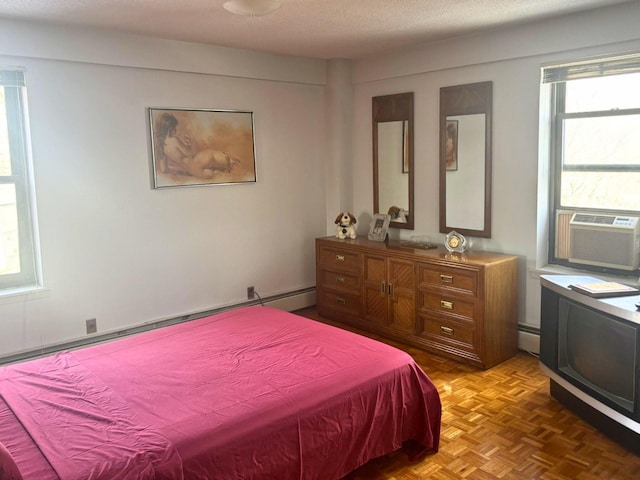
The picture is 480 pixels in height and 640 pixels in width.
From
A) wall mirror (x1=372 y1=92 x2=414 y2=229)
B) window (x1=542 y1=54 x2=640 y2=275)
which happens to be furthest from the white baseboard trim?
window (x1=542 y1=54 x2=640 y2=275)

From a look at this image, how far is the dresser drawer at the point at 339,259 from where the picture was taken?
4683 millimetres

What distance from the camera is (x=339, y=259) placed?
4.83 meters

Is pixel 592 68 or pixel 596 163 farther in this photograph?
pixel 596 163

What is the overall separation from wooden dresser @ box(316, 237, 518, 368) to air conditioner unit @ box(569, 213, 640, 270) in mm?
439

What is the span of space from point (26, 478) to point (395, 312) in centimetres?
297

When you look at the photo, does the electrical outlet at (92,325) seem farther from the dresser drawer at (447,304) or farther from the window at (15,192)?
the dresser drawer at (447,304)

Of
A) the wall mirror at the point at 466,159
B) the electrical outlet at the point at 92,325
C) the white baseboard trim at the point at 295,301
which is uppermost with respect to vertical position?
the wall mirror at the point at 466,159

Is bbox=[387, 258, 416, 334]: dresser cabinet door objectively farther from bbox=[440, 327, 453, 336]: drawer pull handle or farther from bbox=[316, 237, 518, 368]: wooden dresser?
bbox=[440, 327, 453, 336]: drawer pull handle

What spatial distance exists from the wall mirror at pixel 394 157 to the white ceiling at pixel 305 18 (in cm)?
61

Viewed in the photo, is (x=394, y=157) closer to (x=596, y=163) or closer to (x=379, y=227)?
(x=379, y=227)

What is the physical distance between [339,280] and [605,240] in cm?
211

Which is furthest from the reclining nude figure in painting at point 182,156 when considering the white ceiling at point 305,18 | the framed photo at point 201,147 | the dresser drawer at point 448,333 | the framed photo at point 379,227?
the dresser drawer at point 448,333

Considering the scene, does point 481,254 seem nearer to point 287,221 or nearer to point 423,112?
point 423,112

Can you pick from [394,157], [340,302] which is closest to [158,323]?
[340,302]
